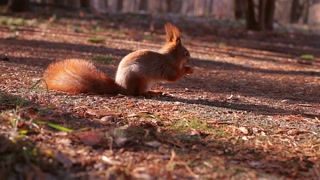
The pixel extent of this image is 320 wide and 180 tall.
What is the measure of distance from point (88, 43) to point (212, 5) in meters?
35.6

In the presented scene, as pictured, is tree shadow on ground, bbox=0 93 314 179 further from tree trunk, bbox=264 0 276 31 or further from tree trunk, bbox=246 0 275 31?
tree trunk, bbox=264 0 276 31

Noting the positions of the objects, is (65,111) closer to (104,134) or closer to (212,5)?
(104,134)

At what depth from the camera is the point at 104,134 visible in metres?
3.17

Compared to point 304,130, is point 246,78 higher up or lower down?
lower down

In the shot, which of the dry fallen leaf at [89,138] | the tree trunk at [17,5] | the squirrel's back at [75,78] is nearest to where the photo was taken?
the dry fallen leaf at [89,138]

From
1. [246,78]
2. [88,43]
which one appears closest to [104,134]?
[246,78]

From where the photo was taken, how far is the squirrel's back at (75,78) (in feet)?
15.1

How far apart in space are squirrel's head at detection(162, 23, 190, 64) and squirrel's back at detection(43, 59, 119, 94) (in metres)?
0.80

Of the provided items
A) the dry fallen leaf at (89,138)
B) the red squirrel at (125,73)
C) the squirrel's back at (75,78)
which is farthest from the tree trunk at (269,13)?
the dry fallen leaf at (89,138)

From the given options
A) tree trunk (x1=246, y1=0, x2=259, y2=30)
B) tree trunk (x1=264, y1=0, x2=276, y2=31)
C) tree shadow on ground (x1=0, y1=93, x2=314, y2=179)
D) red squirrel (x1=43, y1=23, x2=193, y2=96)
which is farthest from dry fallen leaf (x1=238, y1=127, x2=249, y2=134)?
tree trunk (x1=264, y1=0, x2=276, y2=31)

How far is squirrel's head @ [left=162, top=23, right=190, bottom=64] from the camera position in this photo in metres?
5.34

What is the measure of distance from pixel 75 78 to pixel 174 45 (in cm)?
117

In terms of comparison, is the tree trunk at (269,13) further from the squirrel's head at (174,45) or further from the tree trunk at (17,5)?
the squirrel's head at (174,45)

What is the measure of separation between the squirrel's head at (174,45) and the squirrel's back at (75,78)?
802 millimetres
